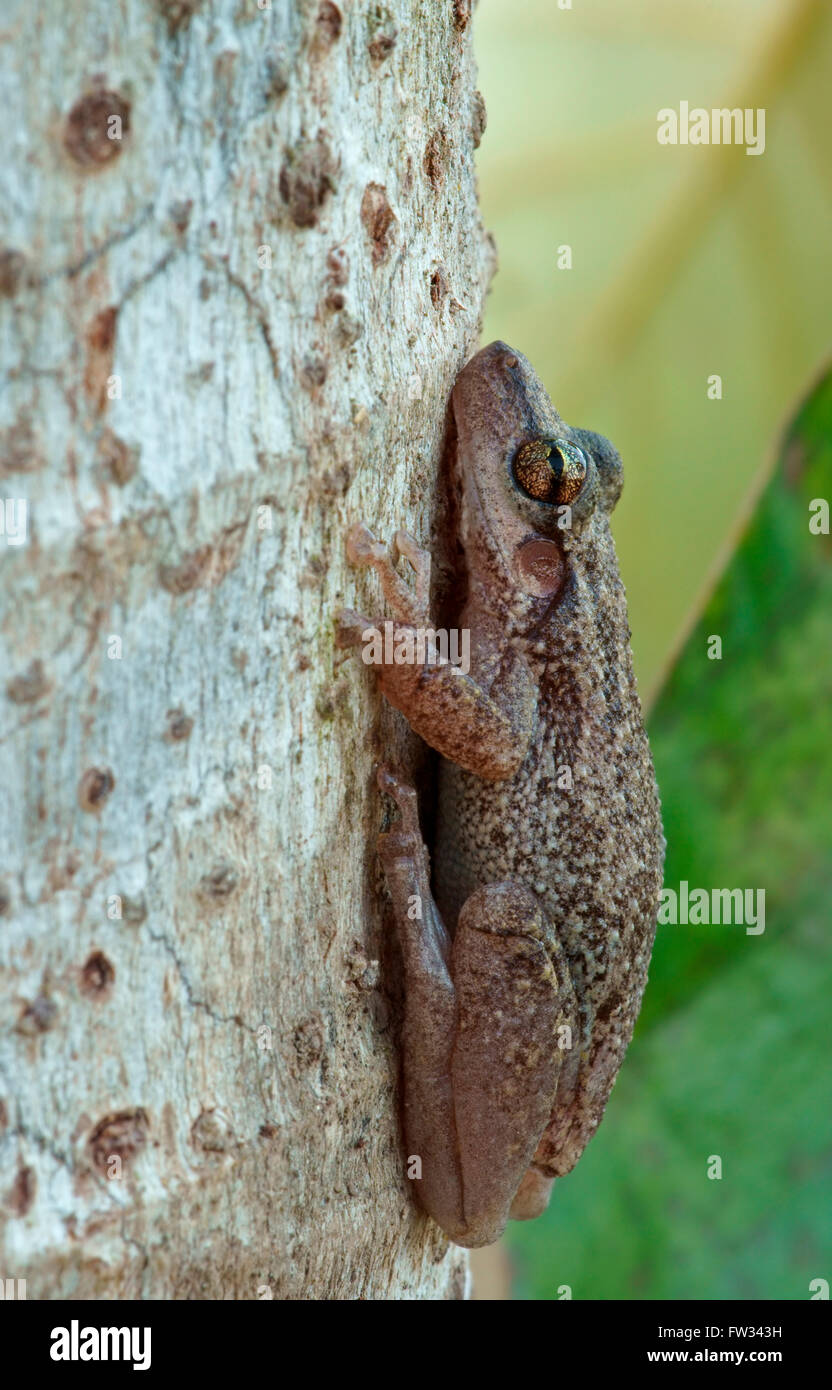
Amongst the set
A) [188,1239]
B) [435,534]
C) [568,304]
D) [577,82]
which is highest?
[577,82]

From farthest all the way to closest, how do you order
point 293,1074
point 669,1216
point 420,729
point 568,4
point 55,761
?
point 669,1216
point 568,4
point 420,729
point 293,1074
point 55,761

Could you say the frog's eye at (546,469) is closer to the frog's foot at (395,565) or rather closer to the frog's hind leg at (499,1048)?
the frog's foot at (395,565)

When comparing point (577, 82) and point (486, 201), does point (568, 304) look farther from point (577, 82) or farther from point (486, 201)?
point (577, 82)

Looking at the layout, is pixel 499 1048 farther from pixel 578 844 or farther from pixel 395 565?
pixel 395 565

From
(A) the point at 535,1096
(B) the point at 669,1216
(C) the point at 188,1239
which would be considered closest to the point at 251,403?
(C) the point at 188,1239
